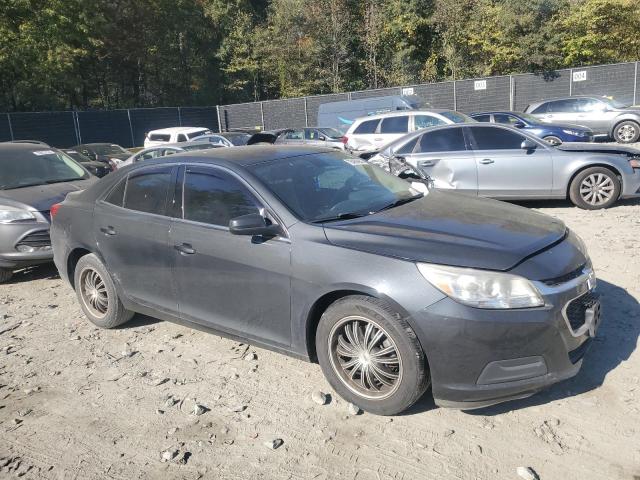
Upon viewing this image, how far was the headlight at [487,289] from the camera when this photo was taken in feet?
9.66

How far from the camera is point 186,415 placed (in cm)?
353

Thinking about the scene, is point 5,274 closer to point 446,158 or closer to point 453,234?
point 453,234

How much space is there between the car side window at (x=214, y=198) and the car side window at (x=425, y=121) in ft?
33.1

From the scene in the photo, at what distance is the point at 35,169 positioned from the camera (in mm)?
7723

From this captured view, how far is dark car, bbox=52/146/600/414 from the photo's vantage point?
296 cm

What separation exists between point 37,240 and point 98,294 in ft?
7.09

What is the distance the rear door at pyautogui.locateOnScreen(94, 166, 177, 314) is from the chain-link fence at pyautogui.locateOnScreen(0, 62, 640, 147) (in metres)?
24.6

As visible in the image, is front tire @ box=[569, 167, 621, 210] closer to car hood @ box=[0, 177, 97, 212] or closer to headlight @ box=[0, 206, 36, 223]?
car hood @ box=[0, 177, 97, 212]

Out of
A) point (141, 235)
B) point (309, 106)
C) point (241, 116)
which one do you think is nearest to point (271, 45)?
point (241, 116)

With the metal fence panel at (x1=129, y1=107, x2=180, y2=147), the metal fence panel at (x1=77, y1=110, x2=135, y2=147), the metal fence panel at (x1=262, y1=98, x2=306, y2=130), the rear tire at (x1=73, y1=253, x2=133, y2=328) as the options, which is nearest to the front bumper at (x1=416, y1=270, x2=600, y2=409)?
the rear tire at (x1=73, y1=253, x2=133, y2=328)

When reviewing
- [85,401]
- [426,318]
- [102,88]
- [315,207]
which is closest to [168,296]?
[85,401]

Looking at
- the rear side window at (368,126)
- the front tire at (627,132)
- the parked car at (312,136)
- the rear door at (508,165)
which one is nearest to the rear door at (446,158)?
the rear door at (508,165)

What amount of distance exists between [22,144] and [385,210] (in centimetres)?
660

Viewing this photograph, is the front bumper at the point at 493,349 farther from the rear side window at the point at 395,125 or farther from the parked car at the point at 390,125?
the rear side window at the point at 395,125
